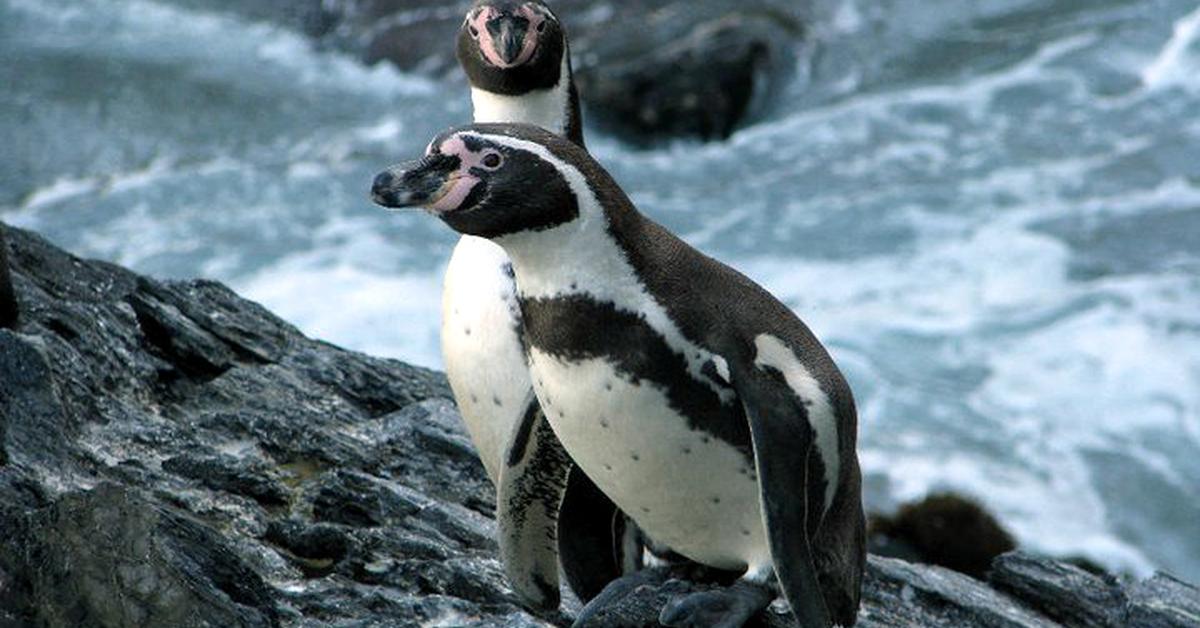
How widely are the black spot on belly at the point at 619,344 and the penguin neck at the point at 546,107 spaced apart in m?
1.40

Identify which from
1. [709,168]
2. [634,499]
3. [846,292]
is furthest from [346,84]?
[634,499]

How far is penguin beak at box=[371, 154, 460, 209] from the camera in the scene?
4.26m

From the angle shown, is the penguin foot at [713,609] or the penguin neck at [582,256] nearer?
the penguin neck at [582,256]

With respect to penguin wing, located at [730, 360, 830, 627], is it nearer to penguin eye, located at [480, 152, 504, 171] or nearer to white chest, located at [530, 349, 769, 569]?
white chest, located at [530, 349, 769, 569]

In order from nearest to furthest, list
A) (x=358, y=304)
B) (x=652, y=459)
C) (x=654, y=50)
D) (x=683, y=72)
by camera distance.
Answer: (x=652, y=459)
(x=358, y=304)
(x=683, y=72)
(x=654, y=50)

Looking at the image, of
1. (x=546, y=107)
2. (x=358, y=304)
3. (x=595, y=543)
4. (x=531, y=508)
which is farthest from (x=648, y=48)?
(x=531, y=508)

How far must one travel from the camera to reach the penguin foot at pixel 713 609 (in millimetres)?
4656

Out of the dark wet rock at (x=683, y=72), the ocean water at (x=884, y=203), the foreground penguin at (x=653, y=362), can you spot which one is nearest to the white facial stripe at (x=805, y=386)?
the foreground penguin at (x=653, y=362)

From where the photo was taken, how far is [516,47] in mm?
5773

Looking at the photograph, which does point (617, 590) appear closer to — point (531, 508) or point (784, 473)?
point (531, 508)

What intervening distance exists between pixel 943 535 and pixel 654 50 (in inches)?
290

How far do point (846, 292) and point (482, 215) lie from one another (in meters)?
10.1

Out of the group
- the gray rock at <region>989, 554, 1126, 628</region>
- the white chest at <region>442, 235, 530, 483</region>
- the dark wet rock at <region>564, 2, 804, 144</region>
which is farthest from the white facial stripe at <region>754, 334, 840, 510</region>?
the dark wet rock at <region>564, 2, 804, 144</region>

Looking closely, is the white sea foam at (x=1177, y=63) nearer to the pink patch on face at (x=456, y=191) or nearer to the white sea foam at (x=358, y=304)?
the white sea foam at (x=358, y=304)
